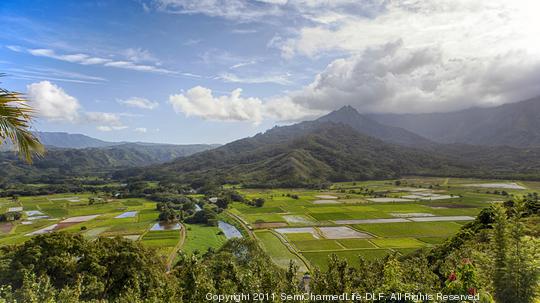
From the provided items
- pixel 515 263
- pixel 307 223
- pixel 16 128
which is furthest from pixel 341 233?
pixel 16 128

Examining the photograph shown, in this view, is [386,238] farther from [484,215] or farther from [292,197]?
[292,197]

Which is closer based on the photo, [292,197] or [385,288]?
[385,288]

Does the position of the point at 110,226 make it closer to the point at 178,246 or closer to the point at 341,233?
the point at 178,246

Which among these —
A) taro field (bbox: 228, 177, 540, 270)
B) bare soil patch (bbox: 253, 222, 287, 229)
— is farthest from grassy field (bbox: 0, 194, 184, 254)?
taro field (bbox: 228, 177, 540, 270)

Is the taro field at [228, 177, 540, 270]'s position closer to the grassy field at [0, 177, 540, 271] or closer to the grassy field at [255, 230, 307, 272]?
the grassy field at [255, 230, 307, 272]

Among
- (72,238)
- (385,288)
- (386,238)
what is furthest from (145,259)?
(386,238)

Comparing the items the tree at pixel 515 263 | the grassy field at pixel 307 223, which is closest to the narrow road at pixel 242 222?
the grassy field at pixel 307 223

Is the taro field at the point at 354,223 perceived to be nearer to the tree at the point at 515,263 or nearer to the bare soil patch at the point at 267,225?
the bare soil patch at the point at 267,225
